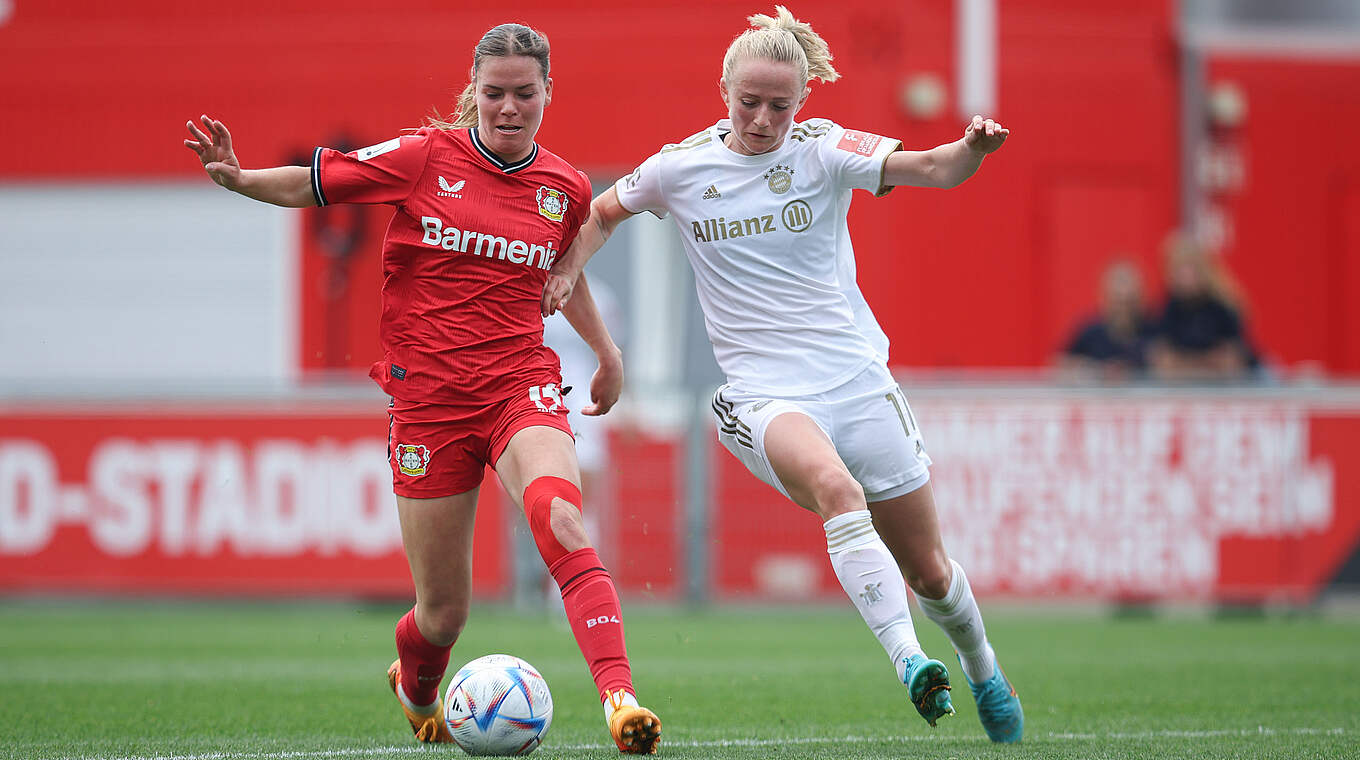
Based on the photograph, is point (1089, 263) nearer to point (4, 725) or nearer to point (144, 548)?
point (144, 548)

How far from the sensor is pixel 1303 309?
59.5ft

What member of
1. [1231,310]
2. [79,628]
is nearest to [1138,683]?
[1231,310]

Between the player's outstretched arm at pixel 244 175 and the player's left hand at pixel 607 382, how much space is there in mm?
1084

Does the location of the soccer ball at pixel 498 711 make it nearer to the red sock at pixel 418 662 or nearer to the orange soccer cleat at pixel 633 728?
the red sock at pixel 418 662

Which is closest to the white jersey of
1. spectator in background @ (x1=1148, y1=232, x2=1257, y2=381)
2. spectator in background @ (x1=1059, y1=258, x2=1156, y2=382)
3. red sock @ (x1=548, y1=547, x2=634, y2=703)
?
red sock @ (x1=548, y1=547, x2=634, y2=703)

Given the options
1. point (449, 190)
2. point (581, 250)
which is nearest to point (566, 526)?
point (581, 250)

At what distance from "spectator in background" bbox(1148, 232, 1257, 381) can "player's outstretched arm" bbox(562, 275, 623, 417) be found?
7.72 m

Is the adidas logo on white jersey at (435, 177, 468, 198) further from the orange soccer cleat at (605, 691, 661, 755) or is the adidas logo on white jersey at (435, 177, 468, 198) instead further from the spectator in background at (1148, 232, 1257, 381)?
the spectator in background at (1148, 232, 1257, 381)

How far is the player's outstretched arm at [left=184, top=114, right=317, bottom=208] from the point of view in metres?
5.45

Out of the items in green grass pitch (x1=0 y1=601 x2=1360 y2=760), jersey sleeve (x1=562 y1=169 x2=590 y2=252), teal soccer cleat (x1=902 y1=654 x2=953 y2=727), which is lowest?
green grass pitch (x1=0 y1=601 x2=1360 y2=760)

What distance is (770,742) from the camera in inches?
237

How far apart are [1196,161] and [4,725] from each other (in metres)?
14.0

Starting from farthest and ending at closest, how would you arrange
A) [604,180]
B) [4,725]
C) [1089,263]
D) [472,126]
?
1. [1089,263]
2. [604,180]
3. [4,725]
4. [472,126]

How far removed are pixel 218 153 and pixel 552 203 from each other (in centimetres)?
104
